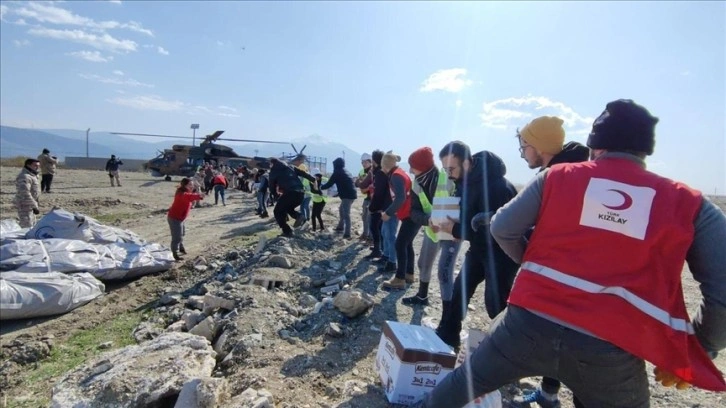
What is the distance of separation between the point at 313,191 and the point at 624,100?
7877 millimetres

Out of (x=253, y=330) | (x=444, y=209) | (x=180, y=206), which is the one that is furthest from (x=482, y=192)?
(x=180, y=206)

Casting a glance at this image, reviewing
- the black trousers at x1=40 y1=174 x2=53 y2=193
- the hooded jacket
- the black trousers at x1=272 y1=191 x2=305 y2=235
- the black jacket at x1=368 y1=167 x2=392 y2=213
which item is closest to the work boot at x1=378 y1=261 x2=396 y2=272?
the black jacket at x1=368 y1=167 x2=392 y2=213

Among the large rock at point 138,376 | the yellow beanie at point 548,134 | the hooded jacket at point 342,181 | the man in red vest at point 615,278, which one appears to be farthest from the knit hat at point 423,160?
the hooded jacket at point 342,181

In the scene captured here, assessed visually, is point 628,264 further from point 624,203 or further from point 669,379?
point 669,379

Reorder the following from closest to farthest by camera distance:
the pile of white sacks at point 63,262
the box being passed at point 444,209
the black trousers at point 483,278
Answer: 1. the black trousers at point 483,278
2. the box being passed at point 444,209
3. the pile of white sacks at point 63,262

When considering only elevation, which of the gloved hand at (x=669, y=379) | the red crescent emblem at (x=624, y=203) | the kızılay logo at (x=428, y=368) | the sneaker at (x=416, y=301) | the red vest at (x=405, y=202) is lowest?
the sneaker at (x=416, y=301)

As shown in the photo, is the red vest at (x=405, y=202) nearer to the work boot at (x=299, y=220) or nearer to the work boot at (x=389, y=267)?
the work boot at (x=389, y=267)

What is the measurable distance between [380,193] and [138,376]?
4226mm

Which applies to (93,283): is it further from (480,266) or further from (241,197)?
(241,197)

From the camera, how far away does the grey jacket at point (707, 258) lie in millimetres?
1415

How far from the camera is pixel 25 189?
8117 millimetres

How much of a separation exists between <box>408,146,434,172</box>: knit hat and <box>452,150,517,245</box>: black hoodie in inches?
58.1

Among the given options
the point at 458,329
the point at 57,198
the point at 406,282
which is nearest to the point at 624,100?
the point at 458,329

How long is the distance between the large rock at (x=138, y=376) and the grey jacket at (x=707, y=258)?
8.54 feet
